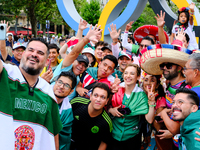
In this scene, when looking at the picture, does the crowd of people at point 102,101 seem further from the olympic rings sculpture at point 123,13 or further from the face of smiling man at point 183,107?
the olympic rings sculpture at point 123,13

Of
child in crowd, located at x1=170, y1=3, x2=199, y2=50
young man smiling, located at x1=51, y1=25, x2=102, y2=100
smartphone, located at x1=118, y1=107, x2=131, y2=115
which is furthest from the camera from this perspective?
child in crowd, located at x1=170, y1=3, x2=199, y2=50

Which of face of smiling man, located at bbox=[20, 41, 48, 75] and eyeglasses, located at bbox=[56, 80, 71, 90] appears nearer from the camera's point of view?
face of smiling man, located at bbox=[20, 41, 48, 75]

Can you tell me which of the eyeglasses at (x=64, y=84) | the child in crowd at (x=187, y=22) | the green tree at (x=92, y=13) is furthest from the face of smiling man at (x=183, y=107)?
the green tree at (x=92, y=13)

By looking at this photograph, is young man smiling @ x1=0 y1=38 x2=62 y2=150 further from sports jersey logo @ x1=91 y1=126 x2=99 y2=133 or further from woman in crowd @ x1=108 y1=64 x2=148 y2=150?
woman in crowd @ x1=108 y1=64 x2=148 y2=150

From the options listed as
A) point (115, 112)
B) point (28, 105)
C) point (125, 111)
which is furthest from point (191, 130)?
point (28, 105)

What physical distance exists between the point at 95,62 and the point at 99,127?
202 cm

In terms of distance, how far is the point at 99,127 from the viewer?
9.39ft

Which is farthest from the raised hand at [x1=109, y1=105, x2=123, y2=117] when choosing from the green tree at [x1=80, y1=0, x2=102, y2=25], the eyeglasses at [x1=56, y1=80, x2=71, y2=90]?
the green tree at [x1=80, y1=0, x2=102, y2=25]

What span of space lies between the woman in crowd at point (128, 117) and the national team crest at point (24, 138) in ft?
4.53

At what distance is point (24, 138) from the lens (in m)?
1.82

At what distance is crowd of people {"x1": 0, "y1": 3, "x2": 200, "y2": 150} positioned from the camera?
183 centimetres

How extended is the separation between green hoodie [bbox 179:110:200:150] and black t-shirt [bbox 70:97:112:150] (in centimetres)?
116

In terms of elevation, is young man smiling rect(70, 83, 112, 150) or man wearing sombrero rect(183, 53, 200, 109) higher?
man wearing sombrero rect(183, 53, 200, 109)

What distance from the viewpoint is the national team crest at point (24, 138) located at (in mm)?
1801
